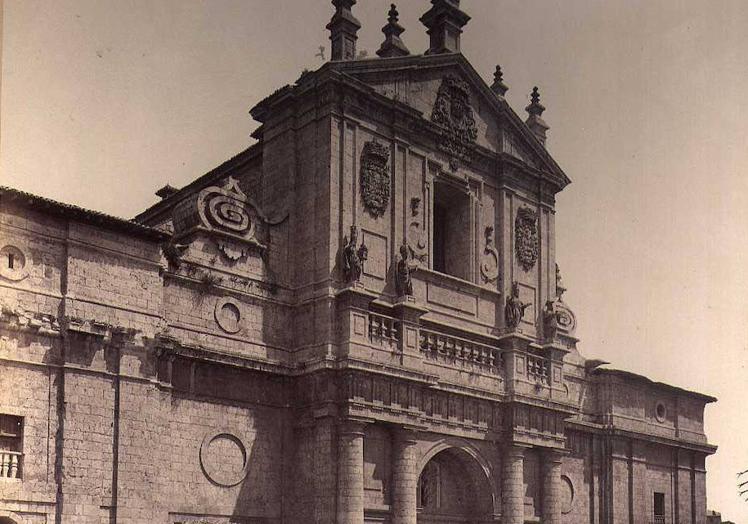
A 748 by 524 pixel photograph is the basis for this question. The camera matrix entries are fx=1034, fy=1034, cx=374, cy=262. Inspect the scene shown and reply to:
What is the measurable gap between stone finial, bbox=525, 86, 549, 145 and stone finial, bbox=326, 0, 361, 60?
25.7 feet

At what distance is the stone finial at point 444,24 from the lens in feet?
94.7

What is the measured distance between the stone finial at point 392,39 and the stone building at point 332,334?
0.07m

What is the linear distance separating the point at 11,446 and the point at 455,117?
15.1m

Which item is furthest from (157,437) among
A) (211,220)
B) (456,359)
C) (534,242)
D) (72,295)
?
(534,242)

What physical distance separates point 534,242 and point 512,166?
231cm

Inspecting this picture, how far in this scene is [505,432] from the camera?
1074 inches

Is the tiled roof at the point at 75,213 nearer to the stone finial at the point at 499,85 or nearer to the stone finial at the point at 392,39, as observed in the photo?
the stone finial at the point at 392,39

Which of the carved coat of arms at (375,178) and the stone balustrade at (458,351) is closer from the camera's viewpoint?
the carved coat of arms at (375,178)

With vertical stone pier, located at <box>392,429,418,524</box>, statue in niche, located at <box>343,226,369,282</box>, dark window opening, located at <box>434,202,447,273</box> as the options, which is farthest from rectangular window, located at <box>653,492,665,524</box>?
statue in niche, located at <box>343,226,369,282</box>

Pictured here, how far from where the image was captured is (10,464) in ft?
58.9

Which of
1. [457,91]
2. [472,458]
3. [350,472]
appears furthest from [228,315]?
[457,91]

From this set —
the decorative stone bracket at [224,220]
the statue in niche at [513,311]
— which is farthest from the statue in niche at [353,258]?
the statue in niche at [513,311]

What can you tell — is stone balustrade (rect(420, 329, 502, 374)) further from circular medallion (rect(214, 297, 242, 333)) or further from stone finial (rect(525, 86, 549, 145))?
stone finial (rect(525, 86, 549, 145))

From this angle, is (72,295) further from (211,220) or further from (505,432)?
(505,432)
